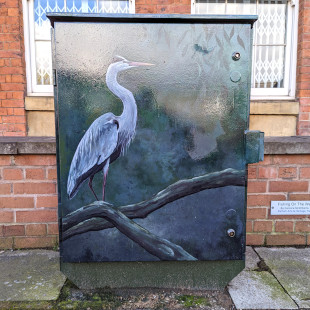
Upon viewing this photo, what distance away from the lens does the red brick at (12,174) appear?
2775 mm

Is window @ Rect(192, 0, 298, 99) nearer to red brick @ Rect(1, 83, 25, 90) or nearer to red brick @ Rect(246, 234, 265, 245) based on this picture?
red brick @ Rect(246, 234, 265, 245)

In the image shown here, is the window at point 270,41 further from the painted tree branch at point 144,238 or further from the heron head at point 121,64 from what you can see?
the painted tree branch at point 144,238

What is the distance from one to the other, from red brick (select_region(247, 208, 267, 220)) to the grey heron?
172 centimetres

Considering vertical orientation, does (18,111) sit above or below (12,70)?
below

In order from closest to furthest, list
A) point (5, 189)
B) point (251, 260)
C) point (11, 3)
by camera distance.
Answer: point (251, 260)
point (5, 189)
point (11, 3)

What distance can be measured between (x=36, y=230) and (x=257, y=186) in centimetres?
233

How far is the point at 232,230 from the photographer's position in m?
1.96

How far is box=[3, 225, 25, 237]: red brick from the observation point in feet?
9.37

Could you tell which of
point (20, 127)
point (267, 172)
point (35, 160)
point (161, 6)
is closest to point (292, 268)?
point (267, 172)

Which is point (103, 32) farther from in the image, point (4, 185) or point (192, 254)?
point (4, 185)

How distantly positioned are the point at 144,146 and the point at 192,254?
0.84m

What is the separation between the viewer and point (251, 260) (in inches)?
106

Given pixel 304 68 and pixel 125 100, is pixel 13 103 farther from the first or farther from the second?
pixel 304 68

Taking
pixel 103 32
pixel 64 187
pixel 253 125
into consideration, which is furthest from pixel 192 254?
pixel 253 125
